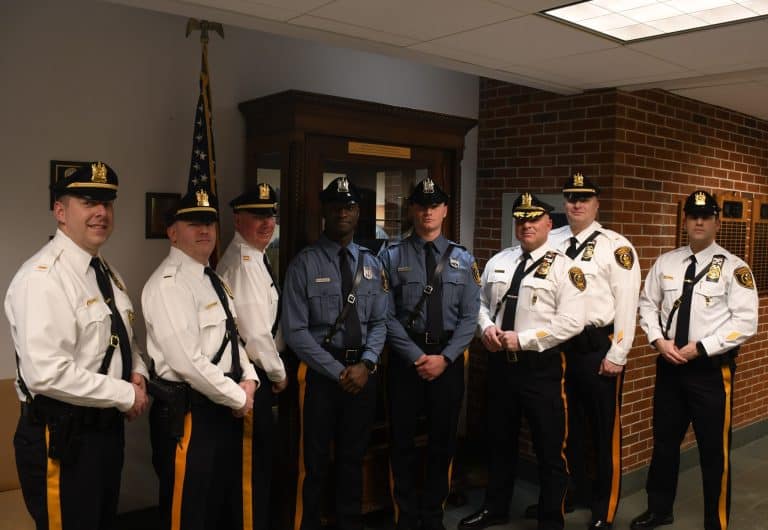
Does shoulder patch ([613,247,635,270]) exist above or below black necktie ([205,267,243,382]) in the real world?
above

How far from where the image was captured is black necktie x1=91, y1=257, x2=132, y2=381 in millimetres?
2699

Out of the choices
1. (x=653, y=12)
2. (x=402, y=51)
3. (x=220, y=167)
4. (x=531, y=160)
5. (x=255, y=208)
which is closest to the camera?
(x=653, y=12)

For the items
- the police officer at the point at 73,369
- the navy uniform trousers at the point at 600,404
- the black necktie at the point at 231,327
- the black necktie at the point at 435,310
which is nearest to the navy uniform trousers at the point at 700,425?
the navy uniform trousers at the point at 600,404

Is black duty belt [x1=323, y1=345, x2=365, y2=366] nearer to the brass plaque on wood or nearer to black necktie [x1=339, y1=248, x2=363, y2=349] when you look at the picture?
black necktie [x1=339, y1=248, x2=363, y2=349]

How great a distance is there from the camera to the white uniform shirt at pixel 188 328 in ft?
9.24

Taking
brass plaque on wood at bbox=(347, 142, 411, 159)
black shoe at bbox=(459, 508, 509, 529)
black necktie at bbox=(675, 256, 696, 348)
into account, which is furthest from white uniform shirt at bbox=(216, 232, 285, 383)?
black necktie at bbox=(675, 256, 696, 348)

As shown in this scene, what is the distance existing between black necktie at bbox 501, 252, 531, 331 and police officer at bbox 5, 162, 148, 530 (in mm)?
1968

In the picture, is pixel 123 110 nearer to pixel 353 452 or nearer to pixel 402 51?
pixel 402 51

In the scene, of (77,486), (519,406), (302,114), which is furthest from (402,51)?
(77,486)

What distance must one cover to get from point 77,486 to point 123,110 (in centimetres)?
189

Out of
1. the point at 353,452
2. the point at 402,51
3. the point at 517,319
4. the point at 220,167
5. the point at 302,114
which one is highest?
the point at 402,51

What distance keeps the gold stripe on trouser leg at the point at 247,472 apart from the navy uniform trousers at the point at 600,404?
6.02 ft

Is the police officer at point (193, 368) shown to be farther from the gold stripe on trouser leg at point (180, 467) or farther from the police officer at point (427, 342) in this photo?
the police officer at point (427, 342)

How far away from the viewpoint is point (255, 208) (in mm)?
3371
